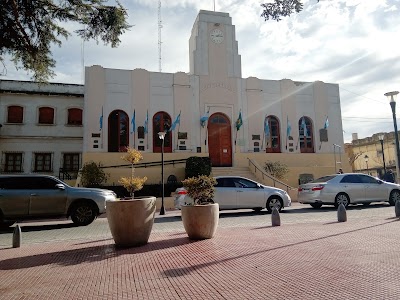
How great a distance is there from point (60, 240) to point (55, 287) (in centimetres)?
457

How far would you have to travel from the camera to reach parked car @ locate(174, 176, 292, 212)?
13141 millimetres

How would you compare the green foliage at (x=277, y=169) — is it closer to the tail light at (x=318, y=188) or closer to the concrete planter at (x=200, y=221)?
the tail light at (x=318, y=188)

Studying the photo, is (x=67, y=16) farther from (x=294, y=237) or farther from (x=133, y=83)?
(x=133, y=83)

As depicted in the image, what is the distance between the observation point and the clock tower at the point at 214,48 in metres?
25.6

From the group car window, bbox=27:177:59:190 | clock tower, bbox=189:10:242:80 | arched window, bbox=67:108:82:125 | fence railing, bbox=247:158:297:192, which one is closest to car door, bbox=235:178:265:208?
car window, bbox=27:177:59:190

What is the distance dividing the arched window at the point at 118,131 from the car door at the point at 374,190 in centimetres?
1532

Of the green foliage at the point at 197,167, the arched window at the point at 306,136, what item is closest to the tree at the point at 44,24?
the green foliage at the point at 197,167

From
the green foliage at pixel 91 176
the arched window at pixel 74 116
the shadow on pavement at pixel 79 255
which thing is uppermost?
the arched window at pixel 74 116

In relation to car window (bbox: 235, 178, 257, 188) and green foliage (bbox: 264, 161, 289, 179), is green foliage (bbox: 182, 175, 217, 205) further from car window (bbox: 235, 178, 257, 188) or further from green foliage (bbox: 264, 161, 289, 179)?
green foliage (bbox: 264, 161, 289, 179)

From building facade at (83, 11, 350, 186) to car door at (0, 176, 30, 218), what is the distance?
32.9 ft

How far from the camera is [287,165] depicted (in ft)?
80.5

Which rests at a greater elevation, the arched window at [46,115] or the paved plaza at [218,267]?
the arched window at [46,115]

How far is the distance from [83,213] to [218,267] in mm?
7908

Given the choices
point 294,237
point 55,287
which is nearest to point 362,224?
point 294,237
